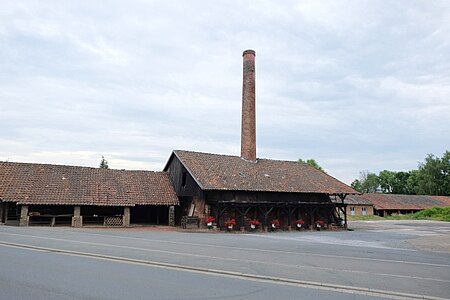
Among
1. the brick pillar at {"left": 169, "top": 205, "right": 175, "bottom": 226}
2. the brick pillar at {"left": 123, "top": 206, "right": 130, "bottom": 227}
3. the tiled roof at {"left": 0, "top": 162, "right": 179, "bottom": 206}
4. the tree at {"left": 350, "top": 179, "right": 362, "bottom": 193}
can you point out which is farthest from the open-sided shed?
the tree at {"left": 350, "top": 179, "right": 362, "bottom": 193}

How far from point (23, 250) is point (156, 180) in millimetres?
22190

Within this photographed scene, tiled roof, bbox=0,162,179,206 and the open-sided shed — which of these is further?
the open-sided shed

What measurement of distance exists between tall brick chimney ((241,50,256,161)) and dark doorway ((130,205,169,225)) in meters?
9.07

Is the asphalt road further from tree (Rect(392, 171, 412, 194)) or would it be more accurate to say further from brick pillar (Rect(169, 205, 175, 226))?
tree (Rect(392, 171, 412, 194))

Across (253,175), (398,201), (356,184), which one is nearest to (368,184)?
(356,184)

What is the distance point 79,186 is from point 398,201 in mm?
56165

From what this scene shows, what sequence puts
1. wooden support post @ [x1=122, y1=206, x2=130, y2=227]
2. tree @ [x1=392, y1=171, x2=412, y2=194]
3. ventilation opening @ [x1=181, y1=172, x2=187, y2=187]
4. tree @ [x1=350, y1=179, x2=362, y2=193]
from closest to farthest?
wooden support post @ [x1=122, y1=206, x2=130, y2=227] < ventilation opening @ [x1=181, y1=172, x2=187, y2=187] < tree @ [x1=392, y1=171, x2=412, y2=194] < tree @ [x1=350, y1=179, x2=362, y2=193]

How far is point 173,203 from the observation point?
32781mm

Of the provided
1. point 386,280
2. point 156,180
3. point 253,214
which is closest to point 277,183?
point 253,214

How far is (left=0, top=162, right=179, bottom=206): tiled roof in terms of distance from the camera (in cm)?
2858

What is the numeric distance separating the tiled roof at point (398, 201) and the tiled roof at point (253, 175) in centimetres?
2560

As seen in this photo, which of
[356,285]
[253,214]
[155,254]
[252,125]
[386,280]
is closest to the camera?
[356,285]

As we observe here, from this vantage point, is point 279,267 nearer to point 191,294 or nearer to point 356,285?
point 356,285

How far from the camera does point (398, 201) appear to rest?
69.1 m
